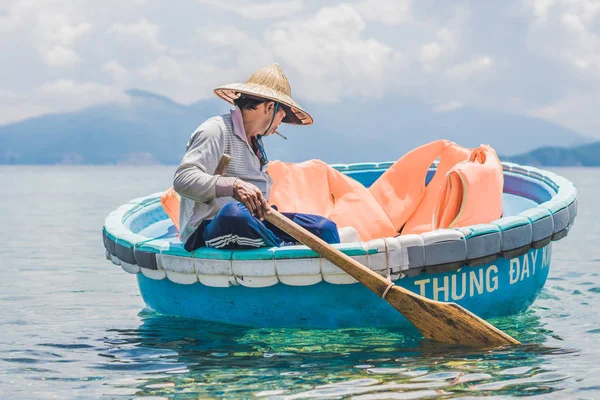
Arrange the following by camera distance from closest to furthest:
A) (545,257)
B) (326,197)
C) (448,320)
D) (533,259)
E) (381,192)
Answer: (448,320)
(533,259)
(545,257)
(326,197)
(381,192)

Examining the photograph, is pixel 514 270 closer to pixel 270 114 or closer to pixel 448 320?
pixel 448 320

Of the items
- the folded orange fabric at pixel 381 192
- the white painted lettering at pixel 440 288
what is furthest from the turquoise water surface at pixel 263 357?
the folded orange fabric at pixel 381 192

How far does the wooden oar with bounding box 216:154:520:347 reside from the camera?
3.97 metres

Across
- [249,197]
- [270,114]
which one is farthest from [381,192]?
[249,197]

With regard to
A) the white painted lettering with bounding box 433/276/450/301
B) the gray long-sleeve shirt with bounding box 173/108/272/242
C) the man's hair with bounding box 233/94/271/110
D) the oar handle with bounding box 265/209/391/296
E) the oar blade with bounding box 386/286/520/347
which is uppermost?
the man's hair with bounding box 233/94/271/110

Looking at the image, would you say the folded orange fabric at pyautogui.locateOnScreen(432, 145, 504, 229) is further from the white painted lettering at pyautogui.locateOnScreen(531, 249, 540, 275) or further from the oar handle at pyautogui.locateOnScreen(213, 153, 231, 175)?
the oar handle at pyautogui.locateOnScreen(213, 153, 231, 175)

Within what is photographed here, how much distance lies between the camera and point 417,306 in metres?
4.06

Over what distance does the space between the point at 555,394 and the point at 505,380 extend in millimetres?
232

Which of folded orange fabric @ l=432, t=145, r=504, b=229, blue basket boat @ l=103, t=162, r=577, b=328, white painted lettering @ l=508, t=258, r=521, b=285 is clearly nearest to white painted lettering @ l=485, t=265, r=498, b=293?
blue basket boat @ l=103, t=162, r=577, b=328

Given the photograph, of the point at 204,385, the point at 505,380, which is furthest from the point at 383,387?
the point at 204,385

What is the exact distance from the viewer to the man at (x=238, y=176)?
13.1ft

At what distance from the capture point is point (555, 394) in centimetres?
326

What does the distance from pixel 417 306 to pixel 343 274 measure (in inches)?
15.6

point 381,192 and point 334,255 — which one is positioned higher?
point 381,192
